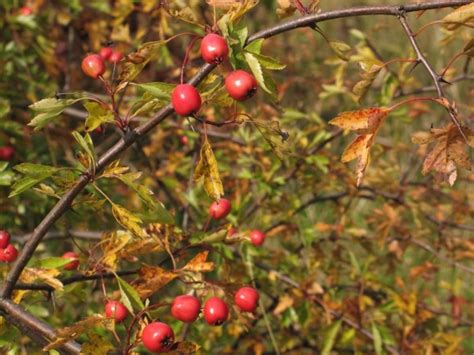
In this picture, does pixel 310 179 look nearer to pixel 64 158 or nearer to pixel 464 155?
pixel 64 158

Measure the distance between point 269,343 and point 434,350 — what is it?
68 centimetres

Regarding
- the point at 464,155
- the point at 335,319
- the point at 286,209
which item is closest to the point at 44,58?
the point at 286,209

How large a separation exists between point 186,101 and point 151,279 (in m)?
→ 0.44

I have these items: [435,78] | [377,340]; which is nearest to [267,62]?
[435,78]

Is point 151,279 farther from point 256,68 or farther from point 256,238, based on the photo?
point 256,238

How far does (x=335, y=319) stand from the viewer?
2.23 meters

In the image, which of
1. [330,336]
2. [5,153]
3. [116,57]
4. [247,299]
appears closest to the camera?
[247,299]

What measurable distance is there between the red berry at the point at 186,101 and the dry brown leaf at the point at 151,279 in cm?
41

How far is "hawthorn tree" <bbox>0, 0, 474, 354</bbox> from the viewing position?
4.00ft

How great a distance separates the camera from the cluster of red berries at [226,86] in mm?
1142

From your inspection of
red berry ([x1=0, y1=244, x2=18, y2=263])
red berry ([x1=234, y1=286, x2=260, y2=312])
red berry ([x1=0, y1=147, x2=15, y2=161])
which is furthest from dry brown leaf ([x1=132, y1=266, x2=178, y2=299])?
red berry ([x1=0, y1=147, x2=15, y2=161])

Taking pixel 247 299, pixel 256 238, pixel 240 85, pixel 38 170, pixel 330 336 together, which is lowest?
→ pixel 330 336

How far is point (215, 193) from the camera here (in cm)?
124

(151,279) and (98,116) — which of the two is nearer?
(98,116)
